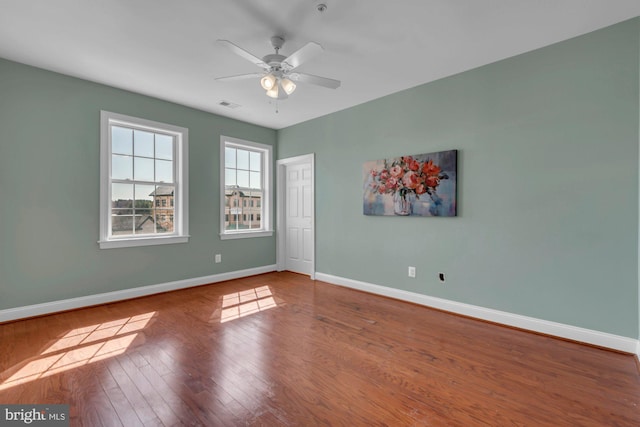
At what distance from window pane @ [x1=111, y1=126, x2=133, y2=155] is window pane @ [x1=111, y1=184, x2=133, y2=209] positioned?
46cm

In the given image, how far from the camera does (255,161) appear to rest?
18.4ft

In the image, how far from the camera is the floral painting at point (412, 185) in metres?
3.48

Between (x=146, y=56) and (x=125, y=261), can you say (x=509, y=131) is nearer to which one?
(x=146, y=56)

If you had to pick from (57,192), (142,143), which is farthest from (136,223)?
(142,143)

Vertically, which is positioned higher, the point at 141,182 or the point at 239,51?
the point at 239,51

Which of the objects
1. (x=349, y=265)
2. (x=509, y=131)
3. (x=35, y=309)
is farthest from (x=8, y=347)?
(x=509, y=131)

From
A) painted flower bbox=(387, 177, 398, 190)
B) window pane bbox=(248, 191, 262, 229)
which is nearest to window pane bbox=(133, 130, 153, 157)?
window pane bbox=(248, 191, 262, 229)

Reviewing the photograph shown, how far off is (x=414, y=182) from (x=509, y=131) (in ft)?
3.67

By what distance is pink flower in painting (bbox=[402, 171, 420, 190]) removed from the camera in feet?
12.3

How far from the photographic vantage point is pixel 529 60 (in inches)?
116

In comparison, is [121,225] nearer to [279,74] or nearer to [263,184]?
[263,184]

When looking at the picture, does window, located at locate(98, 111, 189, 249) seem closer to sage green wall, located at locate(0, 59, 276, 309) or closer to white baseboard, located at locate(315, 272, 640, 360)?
sage green wall, located at locate(0, 59, 276, 309)

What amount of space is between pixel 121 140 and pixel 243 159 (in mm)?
1887

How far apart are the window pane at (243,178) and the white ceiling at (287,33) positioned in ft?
6.20
